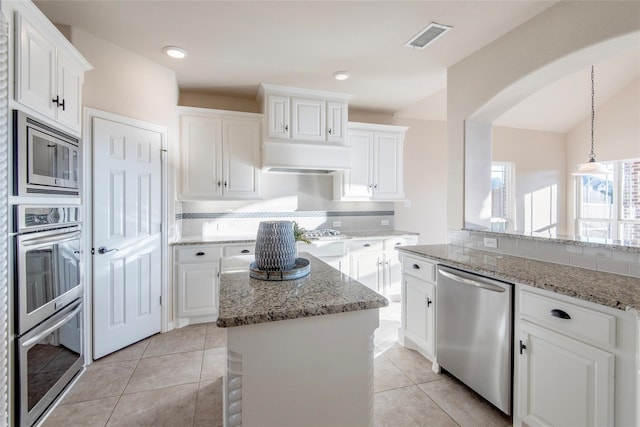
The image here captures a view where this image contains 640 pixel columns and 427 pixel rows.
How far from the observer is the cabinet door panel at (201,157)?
10.7ft

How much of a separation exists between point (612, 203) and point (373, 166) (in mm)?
4497

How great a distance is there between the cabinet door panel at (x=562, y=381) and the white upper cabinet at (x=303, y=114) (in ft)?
8.97

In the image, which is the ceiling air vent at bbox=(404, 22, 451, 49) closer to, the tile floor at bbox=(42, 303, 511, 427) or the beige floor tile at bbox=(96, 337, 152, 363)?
the tile floor at bbox=(42, 303, 511, 427)

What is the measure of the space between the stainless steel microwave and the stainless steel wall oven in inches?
4.7

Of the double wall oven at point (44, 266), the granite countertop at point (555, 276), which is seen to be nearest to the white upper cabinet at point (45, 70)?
the double wall oven at point (44, 266)

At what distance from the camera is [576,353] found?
1.37 meters

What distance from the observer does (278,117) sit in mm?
3383

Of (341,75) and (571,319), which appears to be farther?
(341,75)

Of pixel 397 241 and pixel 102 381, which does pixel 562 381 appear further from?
pixel 102 381

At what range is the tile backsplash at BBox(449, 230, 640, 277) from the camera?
1647 millimetres

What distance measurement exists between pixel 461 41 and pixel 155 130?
112 inches

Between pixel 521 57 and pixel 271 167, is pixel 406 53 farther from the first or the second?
pixel 271 167

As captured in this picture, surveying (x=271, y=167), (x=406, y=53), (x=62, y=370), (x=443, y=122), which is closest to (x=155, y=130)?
(x=271, y=167)

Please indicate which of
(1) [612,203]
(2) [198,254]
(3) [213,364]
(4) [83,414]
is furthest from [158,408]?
(1) [612,203]
